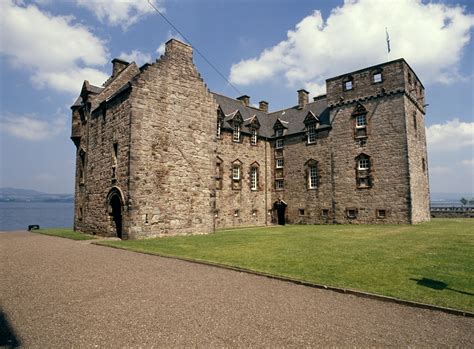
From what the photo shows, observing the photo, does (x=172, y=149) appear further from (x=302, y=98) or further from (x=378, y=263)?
(x=302, y=98)

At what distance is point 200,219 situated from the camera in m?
24.0

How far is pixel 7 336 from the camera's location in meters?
5.41

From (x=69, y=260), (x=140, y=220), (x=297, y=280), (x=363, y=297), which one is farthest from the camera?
(x=140, y=220)

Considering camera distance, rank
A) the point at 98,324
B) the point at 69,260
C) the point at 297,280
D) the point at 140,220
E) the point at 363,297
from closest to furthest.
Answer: the point at 98,324 → the point at 363,297 → the point at 297,280 → the point at 69,260 → the point at 140,220

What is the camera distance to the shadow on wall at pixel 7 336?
201 inches

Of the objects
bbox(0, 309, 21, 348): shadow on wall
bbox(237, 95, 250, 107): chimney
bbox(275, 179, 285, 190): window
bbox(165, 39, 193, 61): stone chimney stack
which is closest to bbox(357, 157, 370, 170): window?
bbox(275, 179, 285, 190): window

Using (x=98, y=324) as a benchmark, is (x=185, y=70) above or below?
above

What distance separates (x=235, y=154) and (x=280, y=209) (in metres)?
9.26

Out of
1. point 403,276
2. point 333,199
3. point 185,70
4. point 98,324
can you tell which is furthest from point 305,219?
point 98,324

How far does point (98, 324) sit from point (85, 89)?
25.6 meters

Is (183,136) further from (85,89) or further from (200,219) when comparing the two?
(85,89)

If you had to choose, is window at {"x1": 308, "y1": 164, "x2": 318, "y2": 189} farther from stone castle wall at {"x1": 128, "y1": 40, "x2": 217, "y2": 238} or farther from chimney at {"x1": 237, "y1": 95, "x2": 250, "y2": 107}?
stone castle wall at {"x1": 128, "y1": 40, "x2": 217, "y2": 238}

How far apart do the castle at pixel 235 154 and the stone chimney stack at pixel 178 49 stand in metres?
0.08

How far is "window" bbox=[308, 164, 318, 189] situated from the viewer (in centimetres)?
3397
